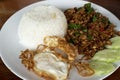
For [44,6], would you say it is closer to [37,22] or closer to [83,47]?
[37,22]

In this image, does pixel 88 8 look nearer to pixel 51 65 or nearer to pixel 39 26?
pixel 39 26


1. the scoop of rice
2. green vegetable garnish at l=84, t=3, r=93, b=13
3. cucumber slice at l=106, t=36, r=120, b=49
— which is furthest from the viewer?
green vegetable garnish at l=84, t=3, r=93, b=13

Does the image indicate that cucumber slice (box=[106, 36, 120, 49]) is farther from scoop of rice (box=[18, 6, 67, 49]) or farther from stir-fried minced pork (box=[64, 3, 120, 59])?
scoop of rice (box=[18, 6, 67, 49])

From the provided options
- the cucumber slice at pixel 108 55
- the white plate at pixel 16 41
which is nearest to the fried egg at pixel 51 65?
the white plate at pixel 16 41

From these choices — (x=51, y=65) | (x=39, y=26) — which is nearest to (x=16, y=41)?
(x=39, y=26)

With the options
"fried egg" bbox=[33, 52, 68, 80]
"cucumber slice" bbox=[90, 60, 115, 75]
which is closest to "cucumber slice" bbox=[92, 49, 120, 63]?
"cucumber slice" bbox=[90, 60, 115, 75]

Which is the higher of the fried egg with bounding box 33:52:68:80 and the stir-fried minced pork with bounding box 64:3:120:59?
the stir-fried minced pork with bounding box 64:3:120:59

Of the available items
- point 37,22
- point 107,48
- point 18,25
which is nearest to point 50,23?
point 37,22

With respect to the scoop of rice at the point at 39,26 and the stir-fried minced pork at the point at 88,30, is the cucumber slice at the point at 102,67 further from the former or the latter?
the scoop of rice at the point at 39,26
